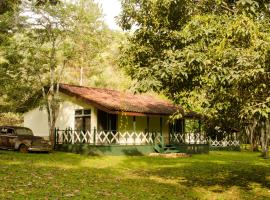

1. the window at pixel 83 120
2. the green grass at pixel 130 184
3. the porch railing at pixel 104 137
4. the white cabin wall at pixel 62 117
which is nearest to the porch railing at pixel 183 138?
the porch railing at pixel 104 137

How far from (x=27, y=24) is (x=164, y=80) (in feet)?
60.0

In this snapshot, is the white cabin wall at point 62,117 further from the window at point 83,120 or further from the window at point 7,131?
the window at point 7,131

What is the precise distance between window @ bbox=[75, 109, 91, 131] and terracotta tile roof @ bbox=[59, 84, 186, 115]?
1.26 meters

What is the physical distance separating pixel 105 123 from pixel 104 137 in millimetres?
1424

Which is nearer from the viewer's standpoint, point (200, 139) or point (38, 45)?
point (38, 45)

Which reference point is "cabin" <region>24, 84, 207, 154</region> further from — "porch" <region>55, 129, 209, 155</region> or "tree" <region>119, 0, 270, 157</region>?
"tree" <region>119, 0, 270, 157</region>

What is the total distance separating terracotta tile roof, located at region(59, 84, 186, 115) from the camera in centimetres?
2555

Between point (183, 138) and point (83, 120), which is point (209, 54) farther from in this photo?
point (183, 138)

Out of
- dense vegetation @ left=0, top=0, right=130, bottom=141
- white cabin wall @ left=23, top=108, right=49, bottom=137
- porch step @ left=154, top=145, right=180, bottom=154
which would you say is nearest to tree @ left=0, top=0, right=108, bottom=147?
dense vegetation @ left=0, top=0, right=130, bottom=141

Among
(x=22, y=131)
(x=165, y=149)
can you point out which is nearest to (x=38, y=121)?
(x=22, y=131)

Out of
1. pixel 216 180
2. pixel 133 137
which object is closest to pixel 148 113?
pixel 133 137

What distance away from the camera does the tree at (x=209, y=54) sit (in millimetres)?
9125

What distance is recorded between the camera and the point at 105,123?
2786 centimetres

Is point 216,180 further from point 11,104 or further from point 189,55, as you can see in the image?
point 11,104
